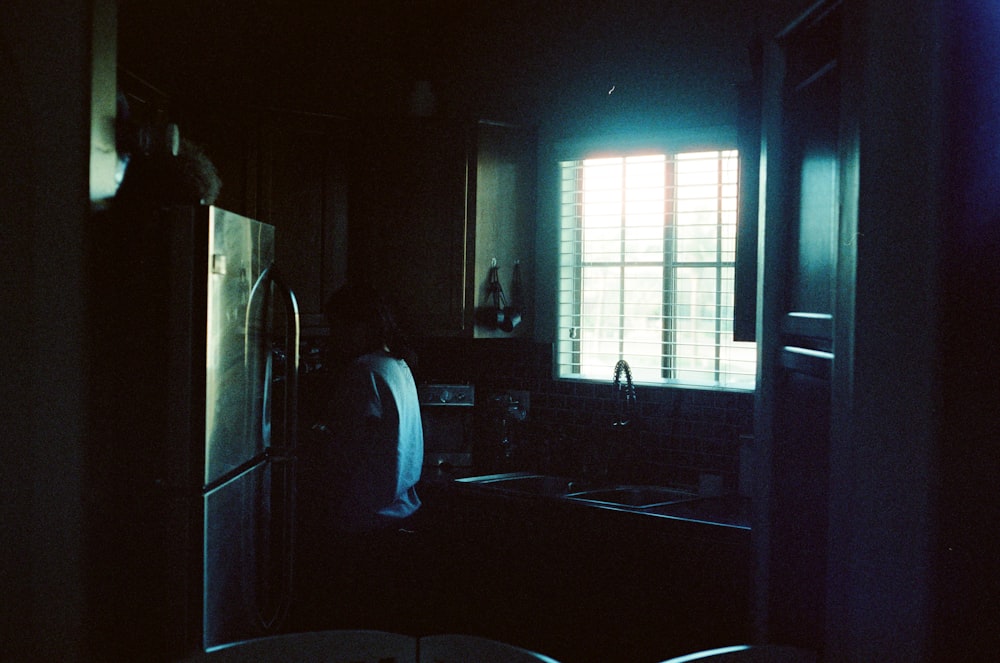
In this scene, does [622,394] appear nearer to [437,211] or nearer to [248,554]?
[437,211]

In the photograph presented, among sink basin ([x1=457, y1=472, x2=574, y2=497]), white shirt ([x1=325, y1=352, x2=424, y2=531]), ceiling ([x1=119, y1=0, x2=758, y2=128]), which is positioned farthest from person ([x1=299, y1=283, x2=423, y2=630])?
ceiling ([x1=119, y1=0, x2=758, y2=128])

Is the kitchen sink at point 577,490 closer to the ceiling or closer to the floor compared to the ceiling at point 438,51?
closer to the floor

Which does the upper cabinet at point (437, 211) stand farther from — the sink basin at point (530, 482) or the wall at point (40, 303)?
the wall at point (40, 303)

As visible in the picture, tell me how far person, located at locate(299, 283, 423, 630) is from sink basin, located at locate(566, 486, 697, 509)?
741 mm

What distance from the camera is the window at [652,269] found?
11.6ft

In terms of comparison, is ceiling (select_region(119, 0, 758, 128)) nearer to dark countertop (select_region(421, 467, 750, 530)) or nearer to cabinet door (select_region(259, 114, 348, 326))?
cabinet door (select_region(259, 114, 348, 326))

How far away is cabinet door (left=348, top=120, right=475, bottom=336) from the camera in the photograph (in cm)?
379

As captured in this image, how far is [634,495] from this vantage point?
345 centimetres

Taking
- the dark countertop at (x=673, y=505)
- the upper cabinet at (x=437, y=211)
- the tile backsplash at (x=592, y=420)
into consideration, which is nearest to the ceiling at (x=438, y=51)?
the upper cabinet at (x=437, y=211)

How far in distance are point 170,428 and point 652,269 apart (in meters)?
2.31

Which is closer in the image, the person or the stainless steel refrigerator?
the stainless steel refrigerator

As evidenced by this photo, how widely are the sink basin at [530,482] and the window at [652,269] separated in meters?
0.53

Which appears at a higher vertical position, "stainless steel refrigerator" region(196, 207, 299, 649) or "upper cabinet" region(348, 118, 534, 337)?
"upper cabinet" region(348, 118, 534, 337)

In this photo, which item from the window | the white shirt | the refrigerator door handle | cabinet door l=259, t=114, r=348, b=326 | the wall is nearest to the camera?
the wall
